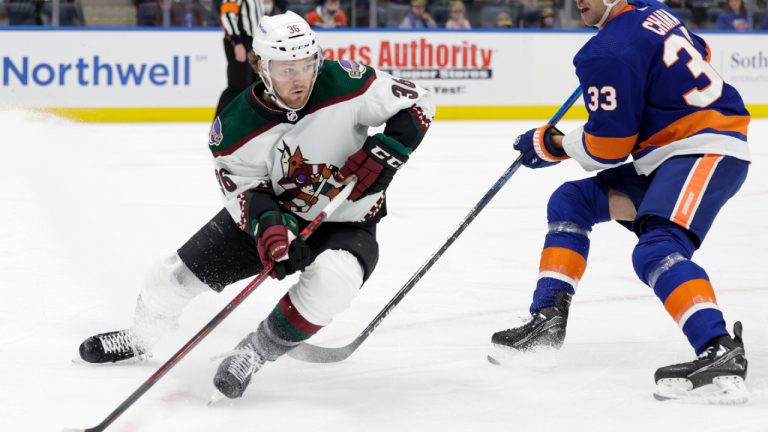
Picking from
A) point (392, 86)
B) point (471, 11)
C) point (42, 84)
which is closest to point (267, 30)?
point (392, 86)

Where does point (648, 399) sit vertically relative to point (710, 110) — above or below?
below

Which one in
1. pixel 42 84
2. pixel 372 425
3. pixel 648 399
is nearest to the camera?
pixel 372 425

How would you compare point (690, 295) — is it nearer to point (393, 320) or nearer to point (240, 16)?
point (393, 320)

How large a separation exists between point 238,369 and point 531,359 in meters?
0.71

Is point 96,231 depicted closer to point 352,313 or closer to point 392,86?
point 352,313

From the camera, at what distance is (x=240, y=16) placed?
6457mm

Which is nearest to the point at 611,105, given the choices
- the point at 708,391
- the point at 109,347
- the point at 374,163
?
the point at 374,163

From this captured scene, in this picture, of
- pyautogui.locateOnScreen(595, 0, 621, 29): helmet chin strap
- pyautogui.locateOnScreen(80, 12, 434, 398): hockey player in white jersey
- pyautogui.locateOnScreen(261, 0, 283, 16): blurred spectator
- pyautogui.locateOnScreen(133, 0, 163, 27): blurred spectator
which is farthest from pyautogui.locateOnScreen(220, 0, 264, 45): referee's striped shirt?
pyautogui.locateOnScreen(595, 0, 621, 29): helmet chin strap

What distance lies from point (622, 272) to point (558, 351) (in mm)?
990

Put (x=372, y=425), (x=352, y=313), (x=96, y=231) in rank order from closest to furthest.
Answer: (x=372, y=425) < (x=352, y=313) < (x=96, y=231)

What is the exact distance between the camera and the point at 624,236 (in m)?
4.28

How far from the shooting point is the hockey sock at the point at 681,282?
2309 mm

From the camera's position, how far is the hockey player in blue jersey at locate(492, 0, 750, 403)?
2312 mm

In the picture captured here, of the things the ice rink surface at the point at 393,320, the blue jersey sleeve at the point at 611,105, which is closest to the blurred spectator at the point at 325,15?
the ice rink surface at the point at 393,320
